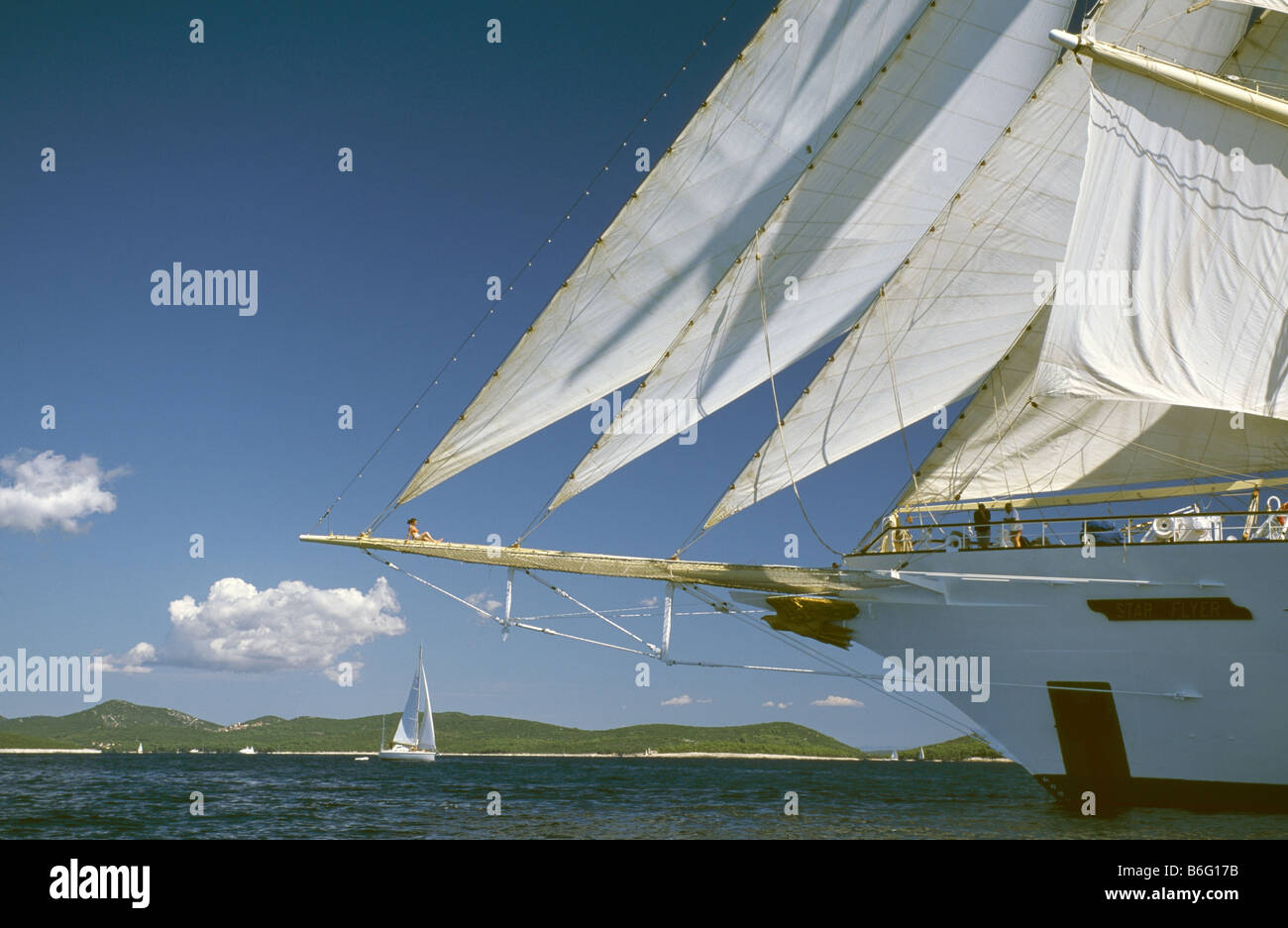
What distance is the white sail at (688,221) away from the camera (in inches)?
781

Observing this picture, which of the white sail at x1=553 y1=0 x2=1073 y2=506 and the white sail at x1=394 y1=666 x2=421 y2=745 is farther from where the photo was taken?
the white sail at x1=394 y1=666 x2=421 y2=745

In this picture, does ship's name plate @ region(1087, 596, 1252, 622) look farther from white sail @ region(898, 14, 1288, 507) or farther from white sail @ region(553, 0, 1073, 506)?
white sail @ region(553, 0, 1073, 506)

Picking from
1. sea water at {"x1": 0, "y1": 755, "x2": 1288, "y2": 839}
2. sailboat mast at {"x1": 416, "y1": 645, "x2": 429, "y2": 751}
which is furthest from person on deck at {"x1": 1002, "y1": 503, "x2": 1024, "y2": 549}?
sailboat mast at {"x1": 416, "y1": 645, "x2": 429, "y2": 751}

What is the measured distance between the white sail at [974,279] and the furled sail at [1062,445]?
98 cm

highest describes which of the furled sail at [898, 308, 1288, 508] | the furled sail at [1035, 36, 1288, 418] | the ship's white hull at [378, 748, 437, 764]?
the furled sail at [1035, 36, 1288, 418]

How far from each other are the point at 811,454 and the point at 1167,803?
9.07 m

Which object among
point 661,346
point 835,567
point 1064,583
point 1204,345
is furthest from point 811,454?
point 1204,345

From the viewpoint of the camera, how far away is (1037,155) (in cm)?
2336

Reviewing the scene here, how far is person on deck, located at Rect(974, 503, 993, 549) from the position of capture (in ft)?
69.6

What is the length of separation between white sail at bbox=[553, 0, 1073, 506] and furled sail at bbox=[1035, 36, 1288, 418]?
441 cm

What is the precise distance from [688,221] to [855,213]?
12.7ft

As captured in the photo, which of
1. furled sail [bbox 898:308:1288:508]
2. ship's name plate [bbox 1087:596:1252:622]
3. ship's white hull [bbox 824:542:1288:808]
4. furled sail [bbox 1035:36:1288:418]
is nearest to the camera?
ship's white hull [bbox 824:542:1288:808]

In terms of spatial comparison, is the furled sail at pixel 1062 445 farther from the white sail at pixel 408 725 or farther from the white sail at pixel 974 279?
the white sail at pixel 408 725
